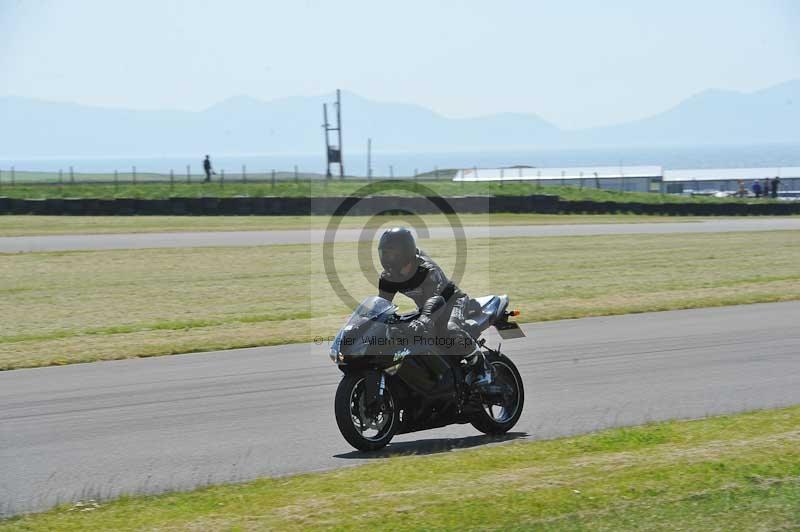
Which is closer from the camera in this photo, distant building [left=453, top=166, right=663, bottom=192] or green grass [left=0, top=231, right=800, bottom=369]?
green grass [left=0, top=231, right=800, bottom=369]

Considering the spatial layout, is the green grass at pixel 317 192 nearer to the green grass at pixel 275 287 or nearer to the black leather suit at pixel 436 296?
the green grass at pixel 275 287

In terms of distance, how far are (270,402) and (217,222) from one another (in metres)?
29.4

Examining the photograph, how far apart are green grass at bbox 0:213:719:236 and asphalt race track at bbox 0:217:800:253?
1749mm

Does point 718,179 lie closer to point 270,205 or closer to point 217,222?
point 270,205

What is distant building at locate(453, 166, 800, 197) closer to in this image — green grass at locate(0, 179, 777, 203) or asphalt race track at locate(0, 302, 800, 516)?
green grass at locate(0, 179, 777, 203)

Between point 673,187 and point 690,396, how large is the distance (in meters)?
74.1

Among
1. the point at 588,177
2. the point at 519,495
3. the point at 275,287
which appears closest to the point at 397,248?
the point at 519,495

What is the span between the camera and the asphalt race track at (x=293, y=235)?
95.2 feet

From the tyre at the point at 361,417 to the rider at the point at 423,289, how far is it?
590 millimetres

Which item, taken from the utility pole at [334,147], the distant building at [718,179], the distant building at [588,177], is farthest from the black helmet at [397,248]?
the distant building at [588,177]

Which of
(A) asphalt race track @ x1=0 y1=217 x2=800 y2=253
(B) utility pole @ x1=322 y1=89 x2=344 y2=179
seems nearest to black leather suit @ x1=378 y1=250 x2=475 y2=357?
(A) asphalt race track @ x1=0 y1=217 x2=800 y2=253

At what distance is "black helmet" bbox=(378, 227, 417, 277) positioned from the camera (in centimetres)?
747

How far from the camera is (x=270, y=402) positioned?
938cm

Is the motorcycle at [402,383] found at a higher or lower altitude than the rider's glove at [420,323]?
lower
